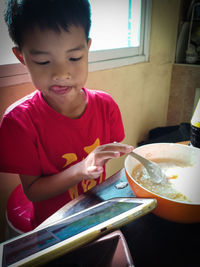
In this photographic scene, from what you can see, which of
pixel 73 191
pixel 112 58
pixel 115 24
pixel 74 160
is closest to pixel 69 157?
pixel 74 160

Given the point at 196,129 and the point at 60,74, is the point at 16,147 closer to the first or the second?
the point at 60,74

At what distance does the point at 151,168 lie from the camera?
652mm

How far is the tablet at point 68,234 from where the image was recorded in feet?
1.05

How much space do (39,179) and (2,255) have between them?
429 mm

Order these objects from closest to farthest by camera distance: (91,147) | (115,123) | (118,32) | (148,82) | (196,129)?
(196,129), (91,147), (115,123), (118,32), (148,82)

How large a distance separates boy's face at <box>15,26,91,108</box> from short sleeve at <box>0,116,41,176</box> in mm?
165

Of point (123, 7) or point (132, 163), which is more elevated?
point (123, 7)

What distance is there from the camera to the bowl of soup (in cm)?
47

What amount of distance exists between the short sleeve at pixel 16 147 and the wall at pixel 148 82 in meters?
0.77

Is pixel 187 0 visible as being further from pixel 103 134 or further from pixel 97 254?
pixel 97 254

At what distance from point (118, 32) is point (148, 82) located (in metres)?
0.58

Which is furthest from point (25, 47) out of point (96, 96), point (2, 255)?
point (2, 255)

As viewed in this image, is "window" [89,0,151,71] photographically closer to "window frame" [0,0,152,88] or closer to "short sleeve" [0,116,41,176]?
"window frame" [0,0,152,88]

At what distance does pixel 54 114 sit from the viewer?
0.79 m
